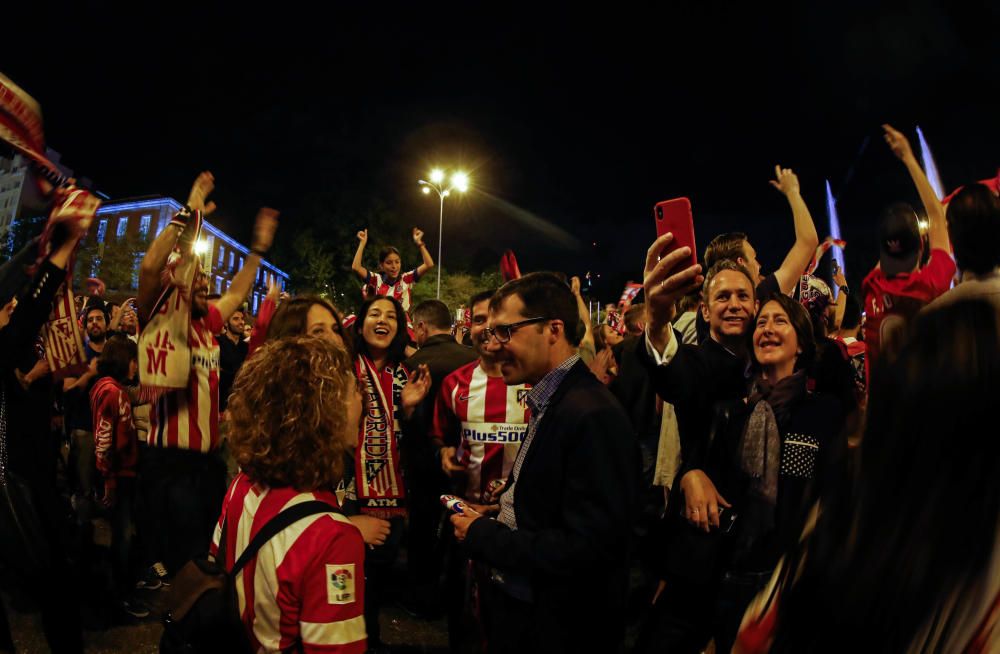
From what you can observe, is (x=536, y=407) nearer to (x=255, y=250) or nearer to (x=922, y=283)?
(x=922, y=283)

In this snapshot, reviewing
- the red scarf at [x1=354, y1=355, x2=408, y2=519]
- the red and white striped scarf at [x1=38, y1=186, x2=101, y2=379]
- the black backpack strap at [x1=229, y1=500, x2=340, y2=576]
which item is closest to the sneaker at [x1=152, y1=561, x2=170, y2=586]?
the red and white striped scarf at [x1=38, y1=186, x2=101, y2=379]

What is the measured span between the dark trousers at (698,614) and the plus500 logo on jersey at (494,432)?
4.40ft

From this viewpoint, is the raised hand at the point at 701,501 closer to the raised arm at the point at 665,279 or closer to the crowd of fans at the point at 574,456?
the crowd of fans at the point at 574,456

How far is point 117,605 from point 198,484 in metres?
2.03

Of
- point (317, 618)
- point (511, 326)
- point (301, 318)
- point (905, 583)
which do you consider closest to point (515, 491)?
point (511, 326)

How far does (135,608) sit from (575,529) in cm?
432

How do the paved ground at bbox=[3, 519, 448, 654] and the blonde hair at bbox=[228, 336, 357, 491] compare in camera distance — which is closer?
the blonde hair at bbox=[228, 336, 357, 491]

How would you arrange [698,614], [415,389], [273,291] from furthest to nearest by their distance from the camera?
[273,291] < [415,389] < [698,614]

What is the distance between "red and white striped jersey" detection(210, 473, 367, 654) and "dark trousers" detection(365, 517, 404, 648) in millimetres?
1407

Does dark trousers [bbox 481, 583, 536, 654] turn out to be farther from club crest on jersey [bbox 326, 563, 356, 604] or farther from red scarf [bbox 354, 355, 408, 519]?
red scarf [bbox 354, 355, 408, 519]

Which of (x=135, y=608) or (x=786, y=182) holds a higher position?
(x=786, y=182)

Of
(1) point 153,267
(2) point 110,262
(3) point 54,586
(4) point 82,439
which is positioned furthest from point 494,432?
(2) point 110,262

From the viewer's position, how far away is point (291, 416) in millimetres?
2084

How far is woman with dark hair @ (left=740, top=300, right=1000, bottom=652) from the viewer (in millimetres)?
829
